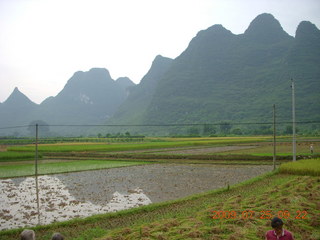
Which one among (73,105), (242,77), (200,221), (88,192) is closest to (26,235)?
(200,221)

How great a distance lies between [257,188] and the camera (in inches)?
447

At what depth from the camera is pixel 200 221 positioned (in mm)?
6941

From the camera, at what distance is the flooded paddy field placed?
8469 mm

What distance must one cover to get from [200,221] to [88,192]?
5861 mm

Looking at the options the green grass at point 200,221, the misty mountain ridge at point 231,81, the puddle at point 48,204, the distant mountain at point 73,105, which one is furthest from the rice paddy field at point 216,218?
the distant mountain at point 73,105

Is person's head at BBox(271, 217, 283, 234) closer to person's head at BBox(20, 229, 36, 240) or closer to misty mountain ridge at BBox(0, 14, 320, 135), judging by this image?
person's head at BBox(20, 229, 36, 240)

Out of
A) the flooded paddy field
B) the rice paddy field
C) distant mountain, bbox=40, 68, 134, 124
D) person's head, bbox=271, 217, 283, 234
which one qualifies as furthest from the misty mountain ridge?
person's head, bbox=271, 217, 283, 234

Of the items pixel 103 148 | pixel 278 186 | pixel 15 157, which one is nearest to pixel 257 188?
pixel 278 186

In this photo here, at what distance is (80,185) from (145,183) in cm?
281

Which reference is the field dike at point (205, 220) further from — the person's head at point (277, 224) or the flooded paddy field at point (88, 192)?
the person's head at point (277, 224)

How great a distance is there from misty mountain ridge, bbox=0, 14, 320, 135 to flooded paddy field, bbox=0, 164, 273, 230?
217 feet

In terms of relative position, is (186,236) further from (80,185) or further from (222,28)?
(222,28)

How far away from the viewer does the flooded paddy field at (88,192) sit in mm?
8469

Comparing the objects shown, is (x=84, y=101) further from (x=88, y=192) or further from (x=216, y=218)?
(x=216, y=218)
